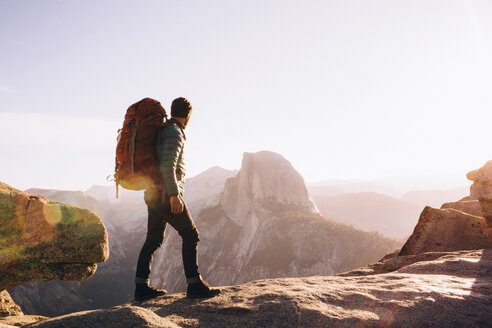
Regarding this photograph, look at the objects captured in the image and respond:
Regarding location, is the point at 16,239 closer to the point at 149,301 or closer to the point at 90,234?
the point at 90,234

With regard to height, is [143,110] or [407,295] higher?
[143,110]

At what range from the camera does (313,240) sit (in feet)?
117

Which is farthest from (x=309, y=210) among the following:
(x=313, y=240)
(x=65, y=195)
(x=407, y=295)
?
(x=65, y=195)

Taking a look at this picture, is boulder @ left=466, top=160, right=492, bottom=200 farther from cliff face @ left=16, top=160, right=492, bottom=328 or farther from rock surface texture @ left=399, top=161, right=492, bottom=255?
cliff face @ left=16, top=160, right=492, bottom=328

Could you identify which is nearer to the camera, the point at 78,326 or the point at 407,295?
the point at 78,326

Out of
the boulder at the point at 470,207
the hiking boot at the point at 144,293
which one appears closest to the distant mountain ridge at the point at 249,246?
the boulder at the point at 470,207

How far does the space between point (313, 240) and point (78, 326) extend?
1418 inches

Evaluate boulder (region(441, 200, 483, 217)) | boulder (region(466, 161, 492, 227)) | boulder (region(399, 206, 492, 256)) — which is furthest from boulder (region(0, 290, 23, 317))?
boulder (region(466, 161, 492, 227))

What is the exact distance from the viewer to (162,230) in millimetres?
4109

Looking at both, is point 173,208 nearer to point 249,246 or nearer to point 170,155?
point 170,155

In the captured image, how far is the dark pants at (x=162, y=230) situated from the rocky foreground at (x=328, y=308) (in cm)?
46

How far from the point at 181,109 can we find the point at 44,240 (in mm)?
2426

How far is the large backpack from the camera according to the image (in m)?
3.59

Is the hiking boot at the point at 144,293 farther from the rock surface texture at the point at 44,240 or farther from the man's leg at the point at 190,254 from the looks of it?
the rock surface texture at the point at 44,240
